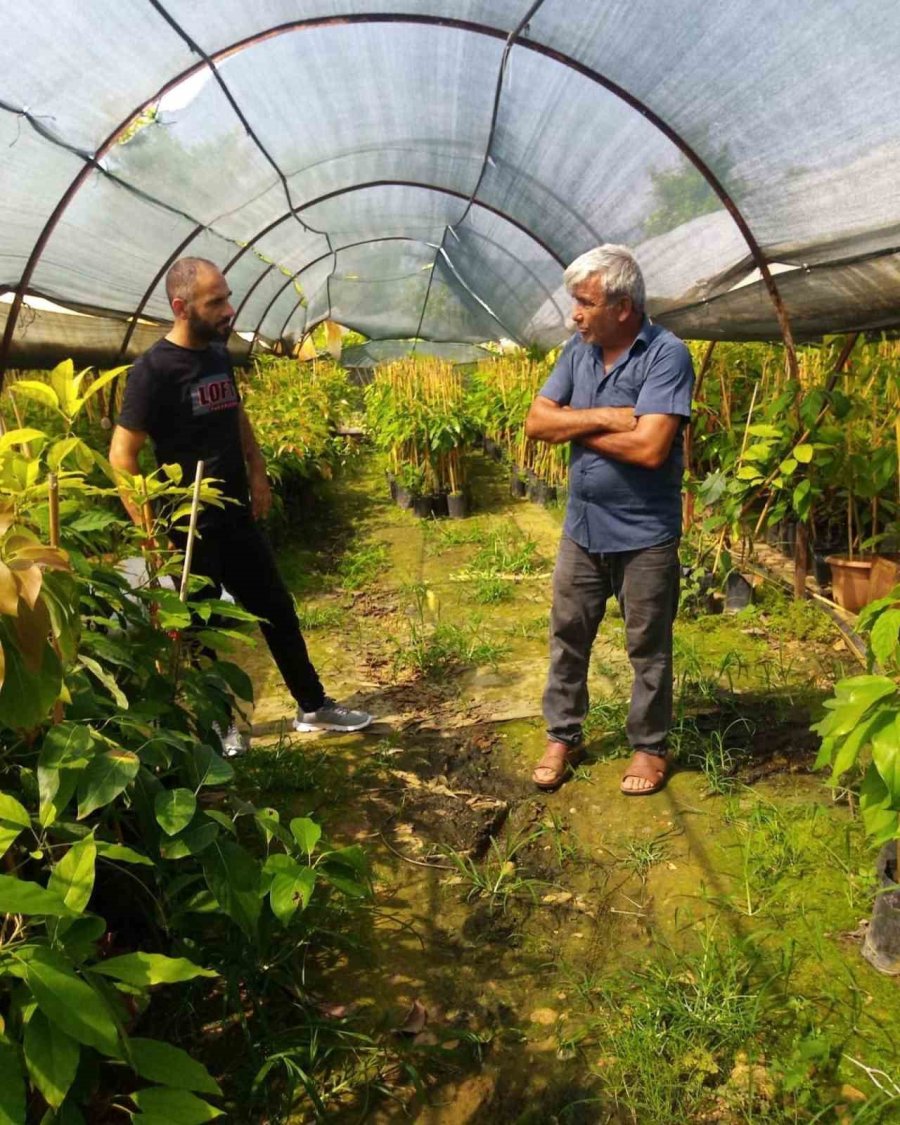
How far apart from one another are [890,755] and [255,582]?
2.13 meters

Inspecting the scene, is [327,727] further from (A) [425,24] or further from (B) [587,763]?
(A) [425,24]

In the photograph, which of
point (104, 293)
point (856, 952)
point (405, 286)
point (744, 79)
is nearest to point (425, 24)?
point (744, 79)

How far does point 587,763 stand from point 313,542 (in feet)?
12.8

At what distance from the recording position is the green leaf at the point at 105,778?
117 cm

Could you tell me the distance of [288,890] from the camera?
4.63ft

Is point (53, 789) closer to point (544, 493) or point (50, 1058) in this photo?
point (50, 1058)

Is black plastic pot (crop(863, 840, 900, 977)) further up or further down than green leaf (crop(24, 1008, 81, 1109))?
further down

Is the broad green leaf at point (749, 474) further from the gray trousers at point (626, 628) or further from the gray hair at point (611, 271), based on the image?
the gray hair at point (611, 271)

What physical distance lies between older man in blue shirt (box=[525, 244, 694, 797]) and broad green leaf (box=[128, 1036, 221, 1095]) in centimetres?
170

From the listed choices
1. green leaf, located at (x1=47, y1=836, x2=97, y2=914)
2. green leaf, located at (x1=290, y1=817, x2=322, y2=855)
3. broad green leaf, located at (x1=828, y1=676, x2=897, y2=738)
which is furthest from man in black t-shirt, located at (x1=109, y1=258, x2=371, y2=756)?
broad green leaf, located at (x1=828, y1=676, x2=897, y2=738)

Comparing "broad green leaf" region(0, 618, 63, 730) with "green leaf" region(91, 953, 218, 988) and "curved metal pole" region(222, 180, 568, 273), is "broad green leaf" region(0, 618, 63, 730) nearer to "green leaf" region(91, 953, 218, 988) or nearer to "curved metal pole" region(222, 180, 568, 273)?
"green leaf" region(91, 953, 218, 988)

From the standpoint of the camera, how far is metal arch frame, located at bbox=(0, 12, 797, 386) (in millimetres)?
3525

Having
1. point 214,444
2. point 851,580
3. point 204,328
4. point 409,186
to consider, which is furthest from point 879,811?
point 409,186

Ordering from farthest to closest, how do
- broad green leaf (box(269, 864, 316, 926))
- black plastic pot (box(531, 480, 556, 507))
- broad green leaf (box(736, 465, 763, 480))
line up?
black plastic pot (box(531, 480, 556, 507))
broad green leaf (box(736, 465, 763, 480))
broad green leaf (box(269, 864, 316, 926))
